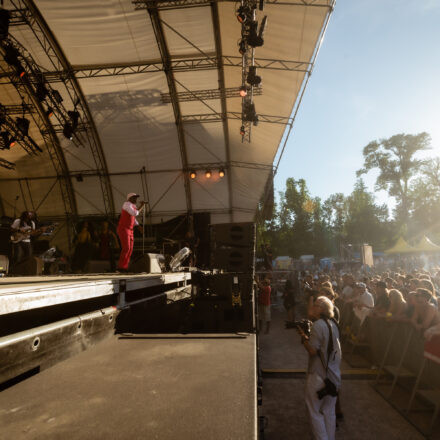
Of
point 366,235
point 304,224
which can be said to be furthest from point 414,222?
point 304,224

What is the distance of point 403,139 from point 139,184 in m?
37.3

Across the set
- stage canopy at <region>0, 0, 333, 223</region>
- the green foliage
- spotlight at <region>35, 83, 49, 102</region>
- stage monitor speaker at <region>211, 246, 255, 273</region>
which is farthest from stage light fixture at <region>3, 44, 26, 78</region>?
the green foliage

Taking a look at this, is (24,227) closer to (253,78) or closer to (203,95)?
(253,78)

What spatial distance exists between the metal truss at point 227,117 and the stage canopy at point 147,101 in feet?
0.16

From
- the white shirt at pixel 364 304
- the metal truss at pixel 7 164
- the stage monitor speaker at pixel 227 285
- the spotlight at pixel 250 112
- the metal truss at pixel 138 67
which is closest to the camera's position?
the stage monitor speaker at pixel 227 285

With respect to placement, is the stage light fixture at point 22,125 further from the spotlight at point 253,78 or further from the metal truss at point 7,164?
the spotlight at point 253,78

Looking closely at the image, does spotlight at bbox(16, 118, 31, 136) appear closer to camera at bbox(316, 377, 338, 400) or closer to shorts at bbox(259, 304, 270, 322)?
shorts at bbox(259, 304, 270, 322)

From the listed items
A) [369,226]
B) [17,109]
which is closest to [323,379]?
[17,109]

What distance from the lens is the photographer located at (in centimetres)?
414

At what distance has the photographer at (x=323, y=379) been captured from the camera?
4.14 m

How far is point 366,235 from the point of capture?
1641 inches

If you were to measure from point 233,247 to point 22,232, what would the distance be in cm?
487

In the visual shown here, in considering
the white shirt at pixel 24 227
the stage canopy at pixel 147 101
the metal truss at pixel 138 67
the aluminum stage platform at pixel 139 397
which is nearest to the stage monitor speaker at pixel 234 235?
the white shirt at pixel 24 227

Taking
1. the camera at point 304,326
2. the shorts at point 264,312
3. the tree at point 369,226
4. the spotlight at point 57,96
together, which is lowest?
the shorts at point 264,312
